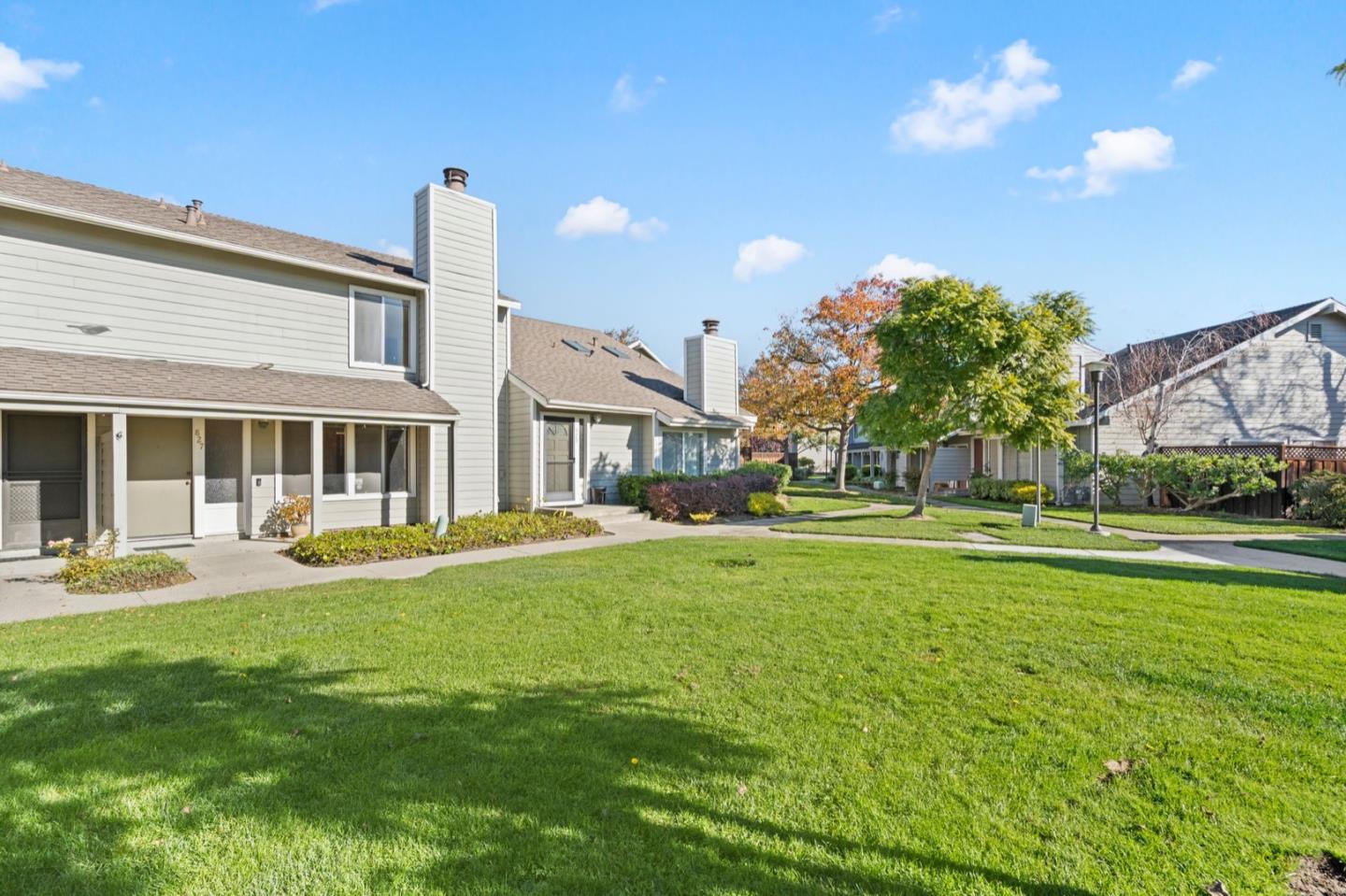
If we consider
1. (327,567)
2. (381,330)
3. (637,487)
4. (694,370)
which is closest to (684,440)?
(694,370)

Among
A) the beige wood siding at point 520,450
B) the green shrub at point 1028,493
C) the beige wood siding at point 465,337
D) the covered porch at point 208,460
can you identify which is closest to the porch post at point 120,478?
the covered porch at point 208,460

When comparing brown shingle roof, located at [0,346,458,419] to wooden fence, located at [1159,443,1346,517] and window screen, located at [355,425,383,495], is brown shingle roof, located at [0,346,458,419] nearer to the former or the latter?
window screen, located at [355,425,383,495]

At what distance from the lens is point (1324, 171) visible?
10359 millimetres

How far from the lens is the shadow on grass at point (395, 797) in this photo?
2336mm

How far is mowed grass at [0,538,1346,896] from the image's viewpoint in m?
2.39

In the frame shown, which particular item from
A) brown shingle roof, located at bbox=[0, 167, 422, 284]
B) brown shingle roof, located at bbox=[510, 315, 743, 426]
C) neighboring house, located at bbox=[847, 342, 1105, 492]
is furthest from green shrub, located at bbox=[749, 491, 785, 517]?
brown shingle roof, located at bbox=[0, 167, 422, 284]

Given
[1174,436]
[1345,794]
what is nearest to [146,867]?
[1345,794]

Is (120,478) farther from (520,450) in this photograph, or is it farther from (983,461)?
(983,461)

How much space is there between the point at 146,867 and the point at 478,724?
1.53 meters

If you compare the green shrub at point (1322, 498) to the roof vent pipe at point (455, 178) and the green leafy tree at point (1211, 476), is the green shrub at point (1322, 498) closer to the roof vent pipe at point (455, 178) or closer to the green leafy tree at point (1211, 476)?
the green leafy tree at point (1211, 476)

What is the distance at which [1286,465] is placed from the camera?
15.9 meters

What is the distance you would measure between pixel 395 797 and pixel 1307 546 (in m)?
15.3

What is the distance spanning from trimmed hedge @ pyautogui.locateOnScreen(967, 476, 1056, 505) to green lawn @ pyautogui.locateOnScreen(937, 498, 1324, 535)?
5.57 ft

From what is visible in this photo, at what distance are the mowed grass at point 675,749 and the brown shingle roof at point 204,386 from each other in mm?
4108
